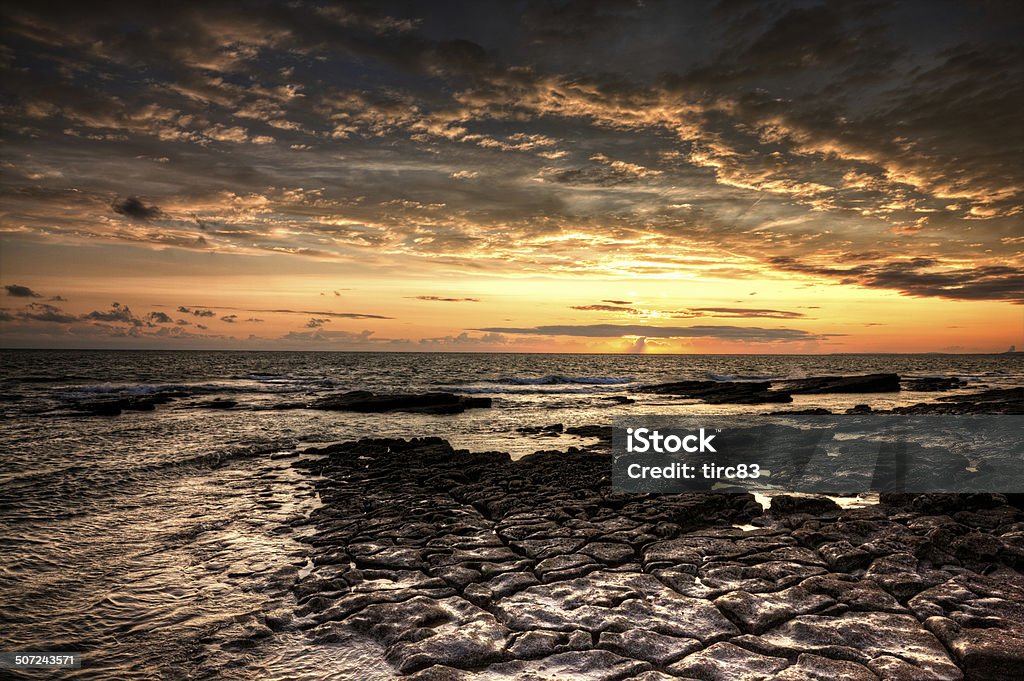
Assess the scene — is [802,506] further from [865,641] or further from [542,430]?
[542,430]

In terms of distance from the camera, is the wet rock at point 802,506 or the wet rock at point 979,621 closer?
the wet rock at point 979,621

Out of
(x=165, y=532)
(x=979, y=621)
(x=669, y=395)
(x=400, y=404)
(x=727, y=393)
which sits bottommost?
(x=669, y=395)

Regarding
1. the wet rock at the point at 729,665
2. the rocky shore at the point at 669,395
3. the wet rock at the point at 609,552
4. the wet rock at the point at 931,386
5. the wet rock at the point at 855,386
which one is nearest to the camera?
the wet rock at the point at 729,665

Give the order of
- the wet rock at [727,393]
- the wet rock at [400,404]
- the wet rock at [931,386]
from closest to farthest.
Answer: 1. the wet rock at [400,404]
2. the wet rock at [727,393]
3. the wet rock at [931,386]

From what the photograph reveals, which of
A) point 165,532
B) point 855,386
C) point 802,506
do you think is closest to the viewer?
point 165,532

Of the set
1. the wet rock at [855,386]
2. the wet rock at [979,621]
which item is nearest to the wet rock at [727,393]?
the wet rock at [855,386]

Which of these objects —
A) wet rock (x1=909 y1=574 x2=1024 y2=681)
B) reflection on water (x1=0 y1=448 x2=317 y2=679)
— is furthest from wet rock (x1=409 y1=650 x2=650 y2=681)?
wet rock (x1=909 y1=574 x2=1024 y2=681)

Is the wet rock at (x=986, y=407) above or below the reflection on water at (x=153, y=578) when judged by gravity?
above

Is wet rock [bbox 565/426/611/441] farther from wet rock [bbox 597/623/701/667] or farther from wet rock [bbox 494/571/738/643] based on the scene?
wet rock [bbox 597/623/701/667]

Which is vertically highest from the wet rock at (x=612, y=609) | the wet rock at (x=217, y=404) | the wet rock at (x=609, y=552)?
the wet rock at (x=612, y=609)

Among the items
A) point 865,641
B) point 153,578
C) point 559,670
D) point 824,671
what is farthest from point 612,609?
point 153,578

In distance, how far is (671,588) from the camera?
7.84 meters

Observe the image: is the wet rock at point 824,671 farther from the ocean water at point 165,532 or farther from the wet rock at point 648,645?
the ocean water at point 165,532

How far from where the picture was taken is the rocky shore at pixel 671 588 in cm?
A: 600
